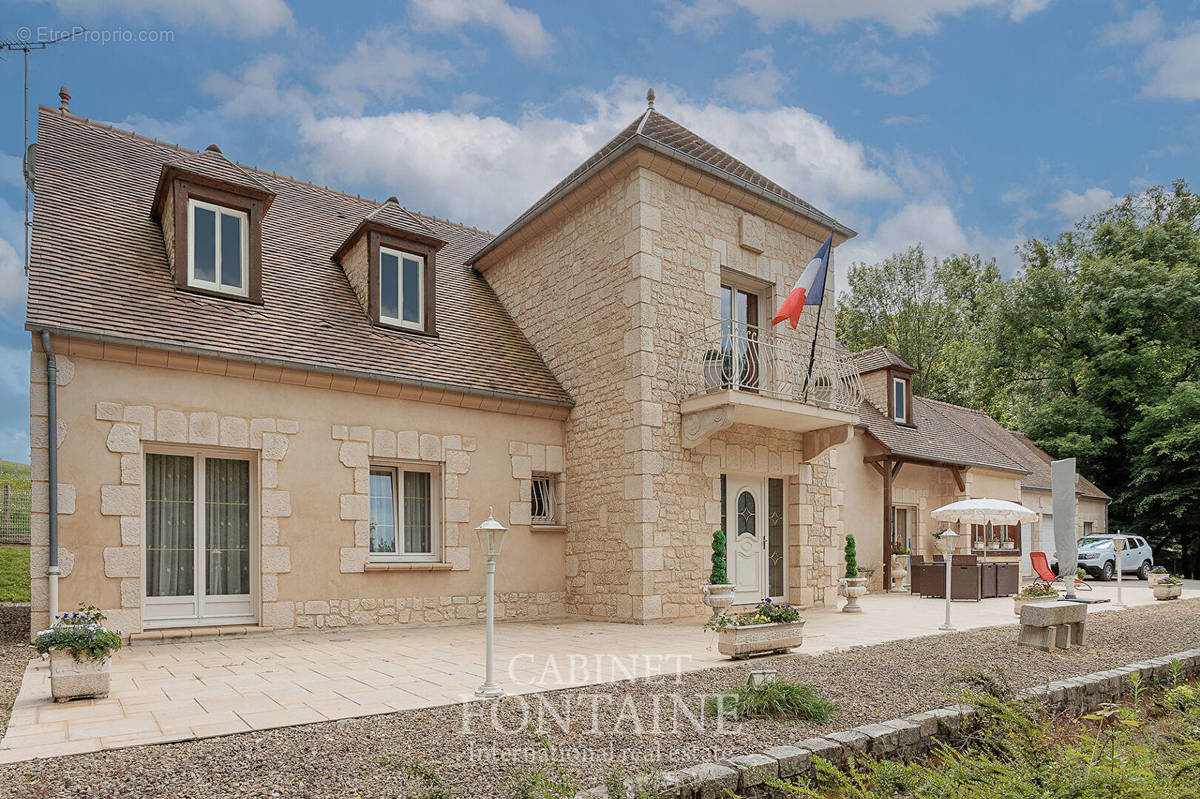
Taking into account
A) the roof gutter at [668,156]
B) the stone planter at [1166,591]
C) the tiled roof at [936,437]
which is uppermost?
the roof gutter at [668,156]

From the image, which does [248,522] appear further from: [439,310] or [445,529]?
[439,310]

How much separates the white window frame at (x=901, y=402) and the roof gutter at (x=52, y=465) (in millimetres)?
16336

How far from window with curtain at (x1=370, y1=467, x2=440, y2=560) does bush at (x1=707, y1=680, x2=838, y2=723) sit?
5927 mm

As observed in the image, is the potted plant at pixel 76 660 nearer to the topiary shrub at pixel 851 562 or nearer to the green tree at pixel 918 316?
the topiary shrub at pixel 851 562

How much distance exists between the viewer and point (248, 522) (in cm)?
885

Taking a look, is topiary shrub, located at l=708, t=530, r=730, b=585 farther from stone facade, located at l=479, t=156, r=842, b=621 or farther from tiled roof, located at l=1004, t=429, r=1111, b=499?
tiled roof, located at l=1004, t=429, r=1111, b=499

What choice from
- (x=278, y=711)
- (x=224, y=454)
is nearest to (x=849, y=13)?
(x=224, y=454)

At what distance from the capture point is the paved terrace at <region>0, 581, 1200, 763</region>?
179 inches

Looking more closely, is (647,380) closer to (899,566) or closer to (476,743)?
(476,743)

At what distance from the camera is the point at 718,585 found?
9711 mm

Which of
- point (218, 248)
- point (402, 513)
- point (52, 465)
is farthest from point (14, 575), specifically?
point (402, 513)

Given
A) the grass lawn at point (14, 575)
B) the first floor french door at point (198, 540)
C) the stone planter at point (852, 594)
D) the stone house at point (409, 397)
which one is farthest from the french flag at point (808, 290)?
the grass lawn at point (14, 575)

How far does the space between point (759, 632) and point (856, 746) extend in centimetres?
296

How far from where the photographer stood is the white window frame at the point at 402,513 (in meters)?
9.90
